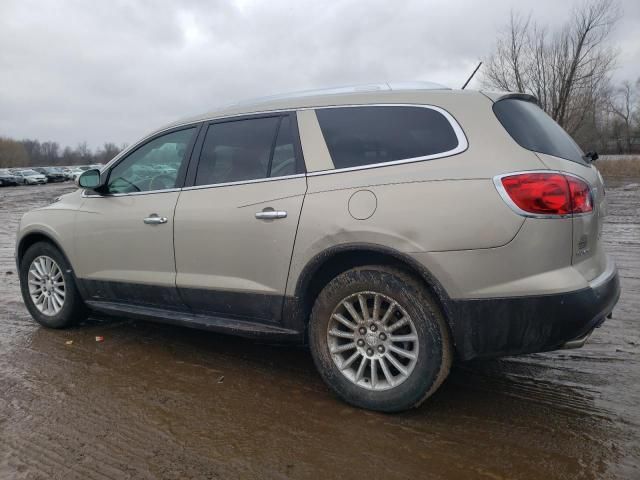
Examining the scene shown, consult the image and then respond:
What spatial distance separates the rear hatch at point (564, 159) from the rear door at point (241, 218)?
125 centimetres

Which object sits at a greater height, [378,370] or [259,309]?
[259,309]

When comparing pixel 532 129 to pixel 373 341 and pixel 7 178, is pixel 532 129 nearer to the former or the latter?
pixel 373 341

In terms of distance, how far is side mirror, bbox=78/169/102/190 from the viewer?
4.34 metres

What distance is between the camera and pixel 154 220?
3.86m

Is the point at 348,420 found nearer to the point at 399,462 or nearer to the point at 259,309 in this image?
the point at 399,462

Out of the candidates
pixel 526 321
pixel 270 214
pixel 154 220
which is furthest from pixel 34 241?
pixel 526 321

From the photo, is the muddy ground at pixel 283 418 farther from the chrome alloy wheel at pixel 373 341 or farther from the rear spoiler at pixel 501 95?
the rear spoiler at pixel 501 95

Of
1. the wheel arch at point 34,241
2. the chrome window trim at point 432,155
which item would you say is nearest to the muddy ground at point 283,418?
the wheel arch at point 34,241

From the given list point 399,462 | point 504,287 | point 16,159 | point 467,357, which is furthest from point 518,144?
point 16,159

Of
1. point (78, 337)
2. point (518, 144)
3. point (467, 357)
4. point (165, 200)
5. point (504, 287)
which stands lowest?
point (78, 337)

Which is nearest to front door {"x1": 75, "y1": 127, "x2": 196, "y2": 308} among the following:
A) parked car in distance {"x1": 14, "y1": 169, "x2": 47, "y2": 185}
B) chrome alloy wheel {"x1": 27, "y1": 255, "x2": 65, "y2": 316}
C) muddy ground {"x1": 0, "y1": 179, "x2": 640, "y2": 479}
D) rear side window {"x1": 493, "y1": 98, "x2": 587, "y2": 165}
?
chrome alloy wheel {"x1": 27, "y1": 255, "x2": 65, "y2": 316}

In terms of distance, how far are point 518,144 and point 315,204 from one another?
45.4 inches

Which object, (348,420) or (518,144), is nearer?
(518,144)

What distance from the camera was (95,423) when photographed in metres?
2.99
